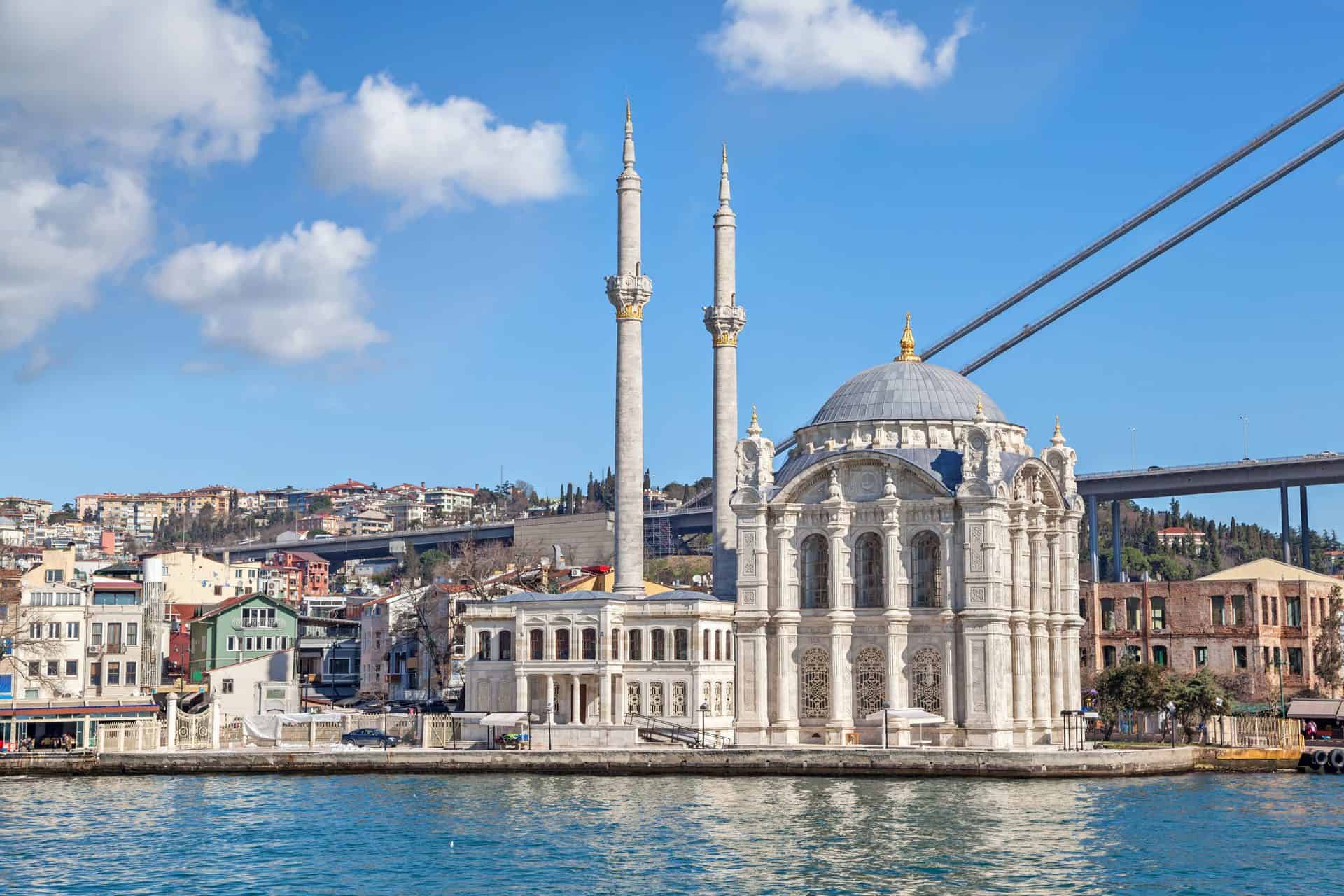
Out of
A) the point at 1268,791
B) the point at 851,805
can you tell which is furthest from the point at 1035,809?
the point at 1268,791

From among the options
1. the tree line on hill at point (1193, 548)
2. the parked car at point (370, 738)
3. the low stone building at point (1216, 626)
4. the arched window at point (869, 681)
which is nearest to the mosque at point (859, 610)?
the arched window at point (869, 681)

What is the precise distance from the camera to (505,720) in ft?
206

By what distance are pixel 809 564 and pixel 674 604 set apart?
521cm

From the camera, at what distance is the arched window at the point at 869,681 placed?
62.9 metres

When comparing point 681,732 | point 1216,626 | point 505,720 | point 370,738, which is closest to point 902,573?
point 681,732

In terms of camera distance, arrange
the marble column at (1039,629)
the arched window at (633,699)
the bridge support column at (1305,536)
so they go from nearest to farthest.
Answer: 1. the arched window at (633,699)
2. the marble column at (1039,629)
3. the bridge support column at (1305,536)

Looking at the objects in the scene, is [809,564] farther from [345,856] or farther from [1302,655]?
[1302,655]

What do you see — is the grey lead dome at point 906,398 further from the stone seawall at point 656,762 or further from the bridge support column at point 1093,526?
the bridge support column at point 1093,526

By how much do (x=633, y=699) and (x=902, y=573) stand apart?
11090 millimetres

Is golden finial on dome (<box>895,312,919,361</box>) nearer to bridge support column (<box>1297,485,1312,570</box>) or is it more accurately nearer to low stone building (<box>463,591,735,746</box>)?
low stone building (<box>463,591,735,746</box>)

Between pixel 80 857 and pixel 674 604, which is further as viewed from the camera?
pixel 674 604

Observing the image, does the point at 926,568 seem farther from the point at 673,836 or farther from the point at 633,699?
the point at 673,836

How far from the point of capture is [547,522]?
507 ft

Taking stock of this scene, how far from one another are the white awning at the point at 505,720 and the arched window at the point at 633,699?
3851 millimetres
